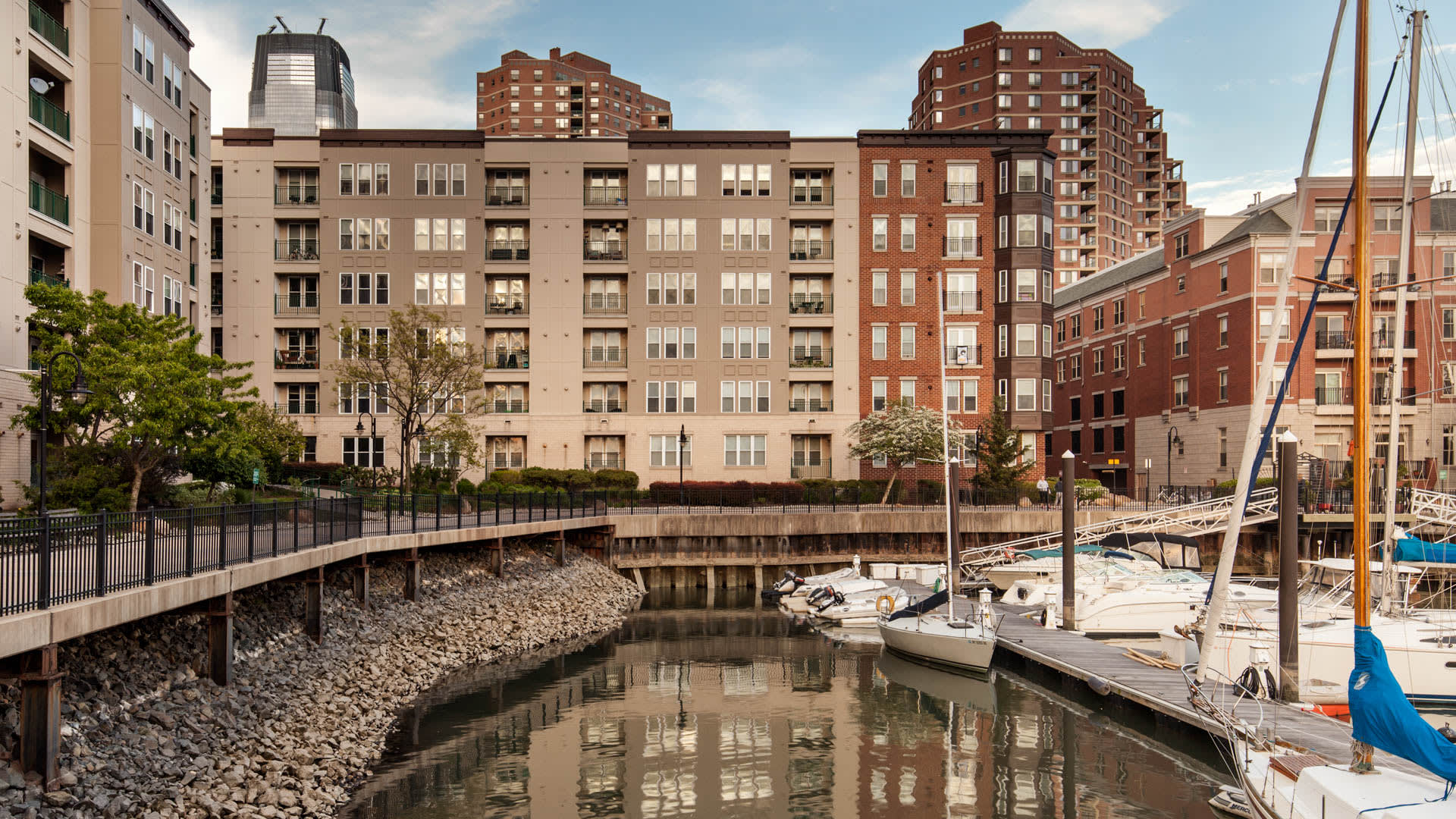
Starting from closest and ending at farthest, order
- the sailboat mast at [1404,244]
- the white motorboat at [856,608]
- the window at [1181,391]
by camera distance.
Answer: the sailboat mast at [1404,244] < the white motorboat at [856,608] < the window at [1181,391]

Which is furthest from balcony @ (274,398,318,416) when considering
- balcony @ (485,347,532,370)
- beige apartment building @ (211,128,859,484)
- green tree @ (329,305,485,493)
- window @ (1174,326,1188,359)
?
window @ (1174,326,1188,359)

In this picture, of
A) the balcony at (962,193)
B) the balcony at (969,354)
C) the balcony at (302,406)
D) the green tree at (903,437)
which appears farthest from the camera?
the balcony at (962,193)

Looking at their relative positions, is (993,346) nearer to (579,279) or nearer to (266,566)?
(579,279)

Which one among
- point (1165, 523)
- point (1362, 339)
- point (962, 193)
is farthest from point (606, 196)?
point (1362, 339)

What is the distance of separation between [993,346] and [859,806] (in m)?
44.8

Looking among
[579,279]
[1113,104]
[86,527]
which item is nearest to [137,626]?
[86,527]

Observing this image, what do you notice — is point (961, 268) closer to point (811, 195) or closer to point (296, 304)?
point (811, 195)

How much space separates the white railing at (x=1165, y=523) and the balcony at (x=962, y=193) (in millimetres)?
23238

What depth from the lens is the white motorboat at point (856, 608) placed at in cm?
3538

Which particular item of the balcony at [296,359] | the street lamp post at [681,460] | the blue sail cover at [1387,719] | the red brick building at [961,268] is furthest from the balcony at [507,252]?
the blue sail cover at [1387,719]

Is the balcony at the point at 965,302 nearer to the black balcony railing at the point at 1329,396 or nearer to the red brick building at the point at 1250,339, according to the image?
the red brick building at the point at 1250,339

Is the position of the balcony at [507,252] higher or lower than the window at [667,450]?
higher

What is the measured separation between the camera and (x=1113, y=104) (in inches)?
4929

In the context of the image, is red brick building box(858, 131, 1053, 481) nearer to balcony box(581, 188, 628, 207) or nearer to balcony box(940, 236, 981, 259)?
balcony box(940, 236, 981, 259)
